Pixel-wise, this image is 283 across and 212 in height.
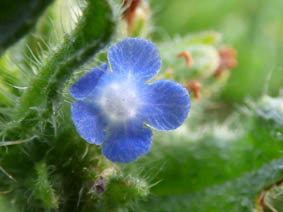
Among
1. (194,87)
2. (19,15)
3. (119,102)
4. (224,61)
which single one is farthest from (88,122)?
(224,61)

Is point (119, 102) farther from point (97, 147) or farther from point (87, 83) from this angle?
point (97, 147)

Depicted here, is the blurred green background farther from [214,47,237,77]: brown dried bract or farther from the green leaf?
the green leaf

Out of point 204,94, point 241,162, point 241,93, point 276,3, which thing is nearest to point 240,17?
point 276,3

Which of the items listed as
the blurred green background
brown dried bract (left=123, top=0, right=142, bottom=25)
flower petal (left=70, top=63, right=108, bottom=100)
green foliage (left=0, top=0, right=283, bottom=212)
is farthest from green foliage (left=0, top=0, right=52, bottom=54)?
the blurred green background

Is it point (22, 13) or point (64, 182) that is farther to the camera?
point (64, 182)

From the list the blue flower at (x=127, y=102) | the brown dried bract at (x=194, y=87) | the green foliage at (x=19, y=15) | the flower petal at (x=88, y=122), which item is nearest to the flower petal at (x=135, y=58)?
the blue flower at (x=127, y=102)

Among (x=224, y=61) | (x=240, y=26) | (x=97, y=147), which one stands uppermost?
(x=97, y=147)

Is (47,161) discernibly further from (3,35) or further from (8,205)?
(3,35)
